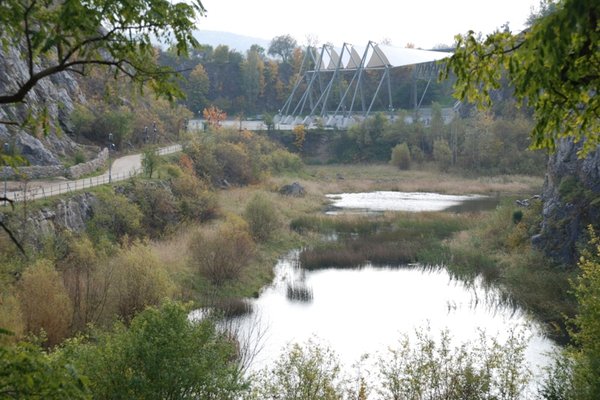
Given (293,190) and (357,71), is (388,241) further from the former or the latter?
(357,71)

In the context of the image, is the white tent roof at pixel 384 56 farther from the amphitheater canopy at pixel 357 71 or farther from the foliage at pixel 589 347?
the foliage at pixel 589 347

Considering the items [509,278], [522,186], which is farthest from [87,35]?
[522,186]

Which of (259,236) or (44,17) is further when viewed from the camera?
(259,236)

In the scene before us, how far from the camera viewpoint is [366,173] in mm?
77688

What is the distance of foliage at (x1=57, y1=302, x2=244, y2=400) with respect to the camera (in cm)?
1170

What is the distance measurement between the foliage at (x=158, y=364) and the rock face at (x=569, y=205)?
23.5 metres

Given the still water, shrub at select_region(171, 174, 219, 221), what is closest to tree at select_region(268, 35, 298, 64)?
shrub at select_region(171, 174, 219, 221)

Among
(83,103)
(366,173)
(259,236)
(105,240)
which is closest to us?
(105,240)

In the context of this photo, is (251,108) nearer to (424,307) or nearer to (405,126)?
(405,126)

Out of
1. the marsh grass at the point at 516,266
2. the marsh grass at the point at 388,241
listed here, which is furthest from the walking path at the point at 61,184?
the marsh grass at the point at 516,266

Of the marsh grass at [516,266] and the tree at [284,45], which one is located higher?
the tree at [284,45]

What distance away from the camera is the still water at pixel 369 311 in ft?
71.9

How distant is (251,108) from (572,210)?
95776 millimetres

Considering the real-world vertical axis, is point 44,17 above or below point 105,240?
above
